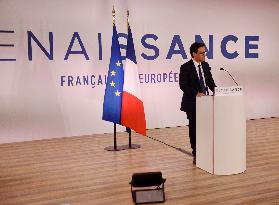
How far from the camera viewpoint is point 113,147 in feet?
20.6

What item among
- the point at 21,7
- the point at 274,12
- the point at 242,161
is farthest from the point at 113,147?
the point at 274,12

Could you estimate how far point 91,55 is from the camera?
289 inches

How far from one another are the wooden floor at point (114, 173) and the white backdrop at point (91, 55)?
0.53 meters

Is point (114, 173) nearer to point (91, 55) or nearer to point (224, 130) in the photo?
point (224, 130)

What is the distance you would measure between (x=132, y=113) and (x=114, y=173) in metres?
1.35

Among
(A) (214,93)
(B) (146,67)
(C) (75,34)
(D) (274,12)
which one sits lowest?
(A) (214,93)

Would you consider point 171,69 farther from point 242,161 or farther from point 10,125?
point 242,161

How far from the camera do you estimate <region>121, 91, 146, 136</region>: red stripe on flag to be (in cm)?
584

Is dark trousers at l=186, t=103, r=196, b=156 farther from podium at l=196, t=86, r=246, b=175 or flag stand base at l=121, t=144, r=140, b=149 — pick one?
flag stand base at l=121, t=144, r=140, b=149

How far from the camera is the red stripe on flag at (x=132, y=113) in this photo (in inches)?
230

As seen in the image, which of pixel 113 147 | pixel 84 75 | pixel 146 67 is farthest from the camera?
pixel 146 67

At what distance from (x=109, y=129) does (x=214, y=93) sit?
3697mm

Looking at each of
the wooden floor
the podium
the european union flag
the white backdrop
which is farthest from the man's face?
the white backdrop

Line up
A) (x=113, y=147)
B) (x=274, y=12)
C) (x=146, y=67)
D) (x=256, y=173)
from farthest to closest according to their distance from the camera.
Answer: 1. (x=274, y=12)
2. (x=146, y=67)
3. (x=113, y=147)
4. (x=256, y=173)
